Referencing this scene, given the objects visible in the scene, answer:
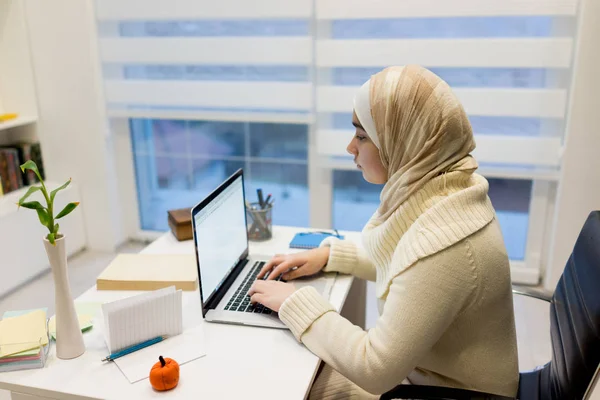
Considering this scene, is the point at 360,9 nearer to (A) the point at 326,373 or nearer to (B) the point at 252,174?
(B) the point at 252,174

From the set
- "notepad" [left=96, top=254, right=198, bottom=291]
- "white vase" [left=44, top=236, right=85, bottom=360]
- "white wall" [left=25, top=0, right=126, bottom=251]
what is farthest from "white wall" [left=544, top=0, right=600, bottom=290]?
"white wall" [left=25, top=0, right=126, bottom=251]

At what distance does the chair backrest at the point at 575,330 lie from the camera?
1126 mm

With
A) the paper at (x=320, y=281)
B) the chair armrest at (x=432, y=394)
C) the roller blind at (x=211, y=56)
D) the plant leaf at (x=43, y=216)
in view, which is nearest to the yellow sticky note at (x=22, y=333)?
the plant leaf at (x=43, y=216)

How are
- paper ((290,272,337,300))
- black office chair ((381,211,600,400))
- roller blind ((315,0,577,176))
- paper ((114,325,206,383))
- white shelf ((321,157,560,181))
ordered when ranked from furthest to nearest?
white shelf ((321,157,560,181)), roller blind ((315,0,577,176)), paper ((290,272,337,300)), paper ((114,325,206,383)), black office chair ((381,211,600,400))

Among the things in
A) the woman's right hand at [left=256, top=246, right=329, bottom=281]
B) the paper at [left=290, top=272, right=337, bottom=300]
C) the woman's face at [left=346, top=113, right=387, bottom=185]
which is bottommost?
the paper at [left=290, top=272, right=337, bottom=300]

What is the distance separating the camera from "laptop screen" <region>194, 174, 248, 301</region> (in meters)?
1.39

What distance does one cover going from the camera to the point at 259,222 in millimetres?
1967

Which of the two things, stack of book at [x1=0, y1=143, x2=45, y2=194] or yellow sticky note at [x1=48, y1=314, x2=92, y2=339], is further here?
stack of book at [x1=0, y1=143, x2=45, y2=194]

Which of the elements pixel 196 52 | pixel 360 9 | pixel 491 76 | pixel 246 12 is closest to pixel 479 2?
pixel 491 76

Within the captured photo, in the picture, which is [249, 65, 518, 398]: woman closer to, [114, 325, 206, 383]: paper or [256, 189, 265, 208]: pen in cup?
[114, 325, 206, 383]: paper

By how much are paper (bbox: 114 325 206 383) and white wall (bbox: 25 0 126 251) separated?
2.30m

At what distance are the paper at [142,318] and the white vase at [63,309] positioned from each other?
72mm

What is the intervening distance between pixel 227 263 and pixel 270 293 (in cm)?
22

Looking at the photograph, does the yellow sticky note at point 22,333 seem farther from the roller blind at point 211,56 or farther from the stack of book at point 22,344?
the roller blind at point 211,56
